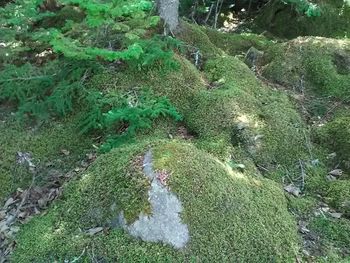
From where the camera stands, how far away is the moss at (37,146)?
16.7ft

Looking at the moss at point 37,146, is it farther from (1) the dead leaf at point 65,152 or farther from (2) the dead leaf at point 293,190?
(2) the dead leaf at point 293,190

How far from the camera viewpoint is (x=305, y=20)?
33.0 ft

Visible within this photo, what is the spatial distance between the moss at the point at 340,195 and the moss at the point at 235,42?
3.60 m

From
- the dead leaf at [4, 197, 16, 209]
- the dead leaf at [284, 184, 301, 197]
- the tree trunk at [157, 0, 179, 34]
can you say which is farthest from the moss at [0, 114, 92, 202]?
the dead leaf at [284, 184, 301, 197]

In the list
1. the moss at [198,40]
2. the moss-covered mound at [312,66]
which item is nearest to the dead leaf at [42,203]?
the moss at [198,40]

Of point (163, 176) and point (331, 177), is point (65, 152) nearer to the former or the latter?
point (163, 176)

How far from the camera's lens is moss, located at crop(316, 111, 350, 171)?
17.8 ft

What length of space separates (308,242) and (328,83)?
10.9ft

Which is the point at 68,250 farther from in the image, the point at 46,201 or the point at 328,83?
the point at 328,83

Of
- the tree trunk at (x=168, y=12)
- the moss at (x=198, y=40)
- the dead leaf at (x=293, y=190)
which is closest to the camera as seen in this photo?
the dead leaf at (x=293, y=190)

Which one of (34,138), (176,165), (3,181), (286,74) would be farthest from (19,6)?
(286,74)

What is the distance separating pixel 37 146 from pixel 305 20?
7090 millimetres

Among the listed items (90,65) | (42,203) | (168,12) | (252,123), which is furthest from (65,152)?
(168,12)

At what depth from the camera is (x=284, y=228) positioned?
414 centimetres
